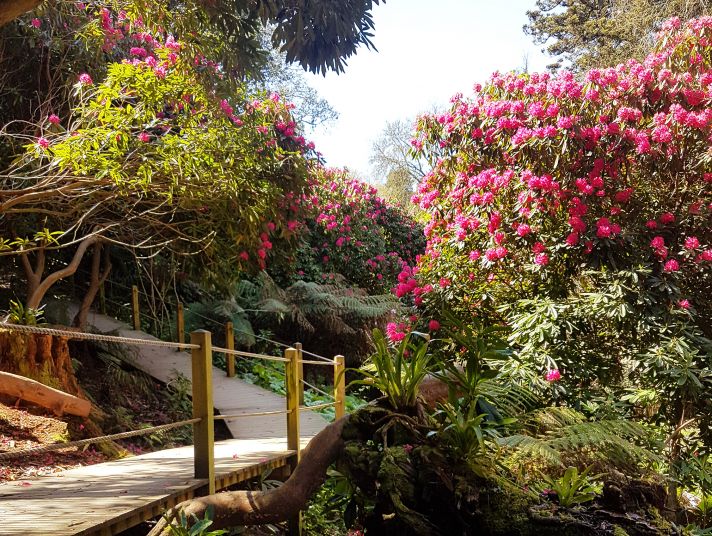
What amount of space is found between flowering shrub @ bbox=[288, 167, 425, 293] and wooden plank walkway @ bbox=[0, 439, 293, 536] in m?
8.51

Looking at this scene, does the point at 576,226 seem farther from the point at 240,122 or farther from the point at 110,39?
the point at 110,39

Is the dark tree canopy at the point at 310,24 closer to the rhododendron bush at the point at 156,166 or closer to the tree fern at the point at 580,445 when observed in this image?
the rhododendron bush at the point at 156,166

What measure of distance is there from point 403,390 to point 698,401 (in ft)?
12.6

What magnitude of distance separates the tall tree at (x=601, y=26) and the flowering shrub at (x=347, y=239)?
7.17 meters

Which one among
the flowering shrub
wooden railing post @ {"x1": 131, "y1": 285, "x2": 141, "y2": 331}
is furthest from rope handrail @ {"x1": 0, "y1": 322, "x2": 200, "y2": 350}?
the flowering shrub

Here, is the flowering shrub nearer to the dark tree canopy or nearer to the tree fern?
the dark tree canopy

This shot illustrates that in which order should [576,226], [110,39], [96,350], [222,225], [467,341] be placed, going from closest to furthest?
[467,341], [576,226], [110,39], [222,225], [96,350]

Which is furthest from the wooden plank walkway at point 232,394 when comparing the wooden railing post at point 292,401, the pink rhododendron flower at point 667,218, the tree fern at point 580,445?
the pink rhododendron flower at point 667,218

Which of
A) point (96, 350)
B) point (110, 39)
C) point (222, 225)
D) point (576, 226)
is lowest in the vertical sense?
point (96, 350)

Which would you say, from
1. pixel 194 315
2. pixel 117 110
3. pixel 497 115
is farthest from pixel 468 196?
pixel 194 315

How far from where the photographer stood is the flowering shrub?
13.7m

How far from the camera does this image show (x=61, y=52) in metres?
7.73

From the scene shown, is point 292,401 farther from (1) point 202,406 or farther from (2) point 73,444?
(2) point 73,444

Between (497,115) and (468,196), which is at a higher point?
(497,115)
